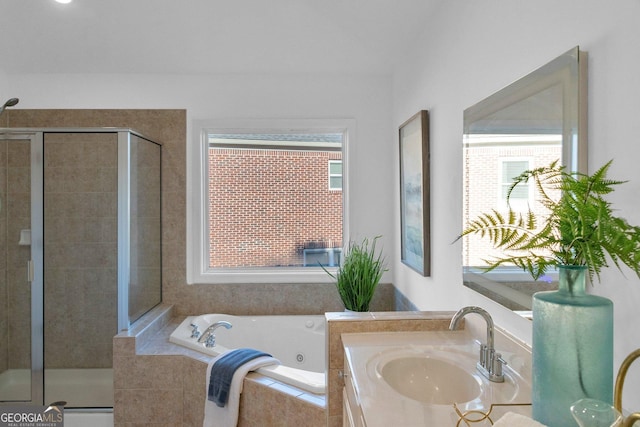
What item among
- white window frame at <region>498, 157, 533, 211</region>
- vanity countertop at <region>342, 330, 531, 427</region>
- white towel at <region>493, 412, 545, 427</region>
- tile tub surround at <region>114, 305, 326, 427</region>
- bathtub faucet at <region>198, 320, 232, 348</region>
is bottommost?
tile tub surround at <region>114, 305, 326, 427</region>

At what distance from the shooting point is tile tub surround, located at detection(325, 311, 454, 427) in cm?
165

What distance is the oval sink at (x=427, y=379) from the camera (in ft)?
4.52

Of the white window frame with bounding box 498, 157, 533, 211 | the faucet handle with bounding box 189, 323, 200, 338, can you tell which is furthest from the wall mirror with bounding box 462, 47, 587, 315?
the faucet handle with bounding box 189, 323, 200, 338

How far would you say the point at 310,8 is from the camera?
2736 millimetres

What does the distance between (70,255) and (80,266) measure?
103 millimetres

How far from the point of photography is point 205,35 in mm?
2912

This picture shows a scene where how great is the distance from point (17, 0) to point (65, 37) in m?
0.32

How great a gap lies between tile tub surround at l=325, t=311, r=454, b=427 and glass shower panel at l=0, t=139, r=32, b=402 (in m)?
2.34

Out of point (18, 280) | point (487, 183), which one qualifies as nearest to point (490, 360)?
point (487, 183)

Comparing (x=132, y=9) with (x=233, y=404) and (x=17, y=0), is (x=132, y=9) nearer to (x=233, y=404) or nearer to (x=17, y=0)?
(x=17, y=0)

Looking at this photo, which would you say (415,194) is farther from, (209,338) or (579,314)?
(579,314)

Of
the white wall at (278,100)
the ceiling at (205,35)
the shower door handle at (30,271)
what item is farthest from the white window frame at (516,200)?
the shower door handle at (30,271)

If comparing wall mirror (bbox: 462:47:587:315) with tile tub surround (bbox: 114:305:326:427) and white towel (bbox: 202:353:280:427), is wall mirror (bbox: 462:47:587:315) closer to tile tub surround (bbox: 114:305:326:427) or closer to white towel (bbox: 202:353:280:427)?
white towel (bbox: 202:353:280:427)

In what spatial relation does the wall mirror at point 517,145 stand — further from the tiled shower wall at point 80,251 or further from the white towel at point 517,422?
the tiled shower wall at point 80,251
